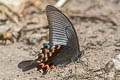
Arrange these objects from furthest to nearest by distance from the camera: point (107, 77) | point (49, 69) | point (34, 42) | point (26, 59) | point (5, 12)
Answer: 1. point (5, 12)
2. point (34, 42)
3. point (26, 59)
4. point (49, 69)
5. point (107, 77)

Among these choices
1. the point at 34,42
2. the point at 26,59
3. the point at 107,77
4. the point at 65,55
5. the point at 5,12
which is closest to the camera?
the point at 107,77

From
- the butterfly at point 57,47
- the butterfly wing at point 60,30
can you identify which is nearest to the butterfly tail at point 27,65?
the butterfly at point 57,47

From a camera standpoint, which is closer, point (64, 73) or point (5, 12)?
point (64, 73)

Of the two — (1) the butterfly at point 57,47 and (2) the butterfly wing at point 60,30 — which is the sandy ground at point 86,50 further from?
(2) the butterfly wing at point 60,30

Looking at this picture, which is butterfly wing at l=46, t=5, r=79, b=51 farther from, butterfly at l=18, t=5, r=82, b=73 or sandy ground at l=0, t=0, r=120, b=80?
sandy ground at l=0, t=0, r=120, b=80

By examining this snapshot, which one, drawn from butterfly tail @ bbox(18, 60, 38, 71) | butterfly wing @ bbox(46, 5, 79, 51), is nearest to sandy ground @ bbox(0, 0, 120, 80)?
butterfly tail @ bbox(18, 60, 38, 71)

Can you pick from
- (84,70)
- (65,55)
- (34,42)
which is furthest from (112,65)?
(34,42)

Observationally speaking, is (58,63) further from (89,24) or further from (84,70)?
(89,24)
